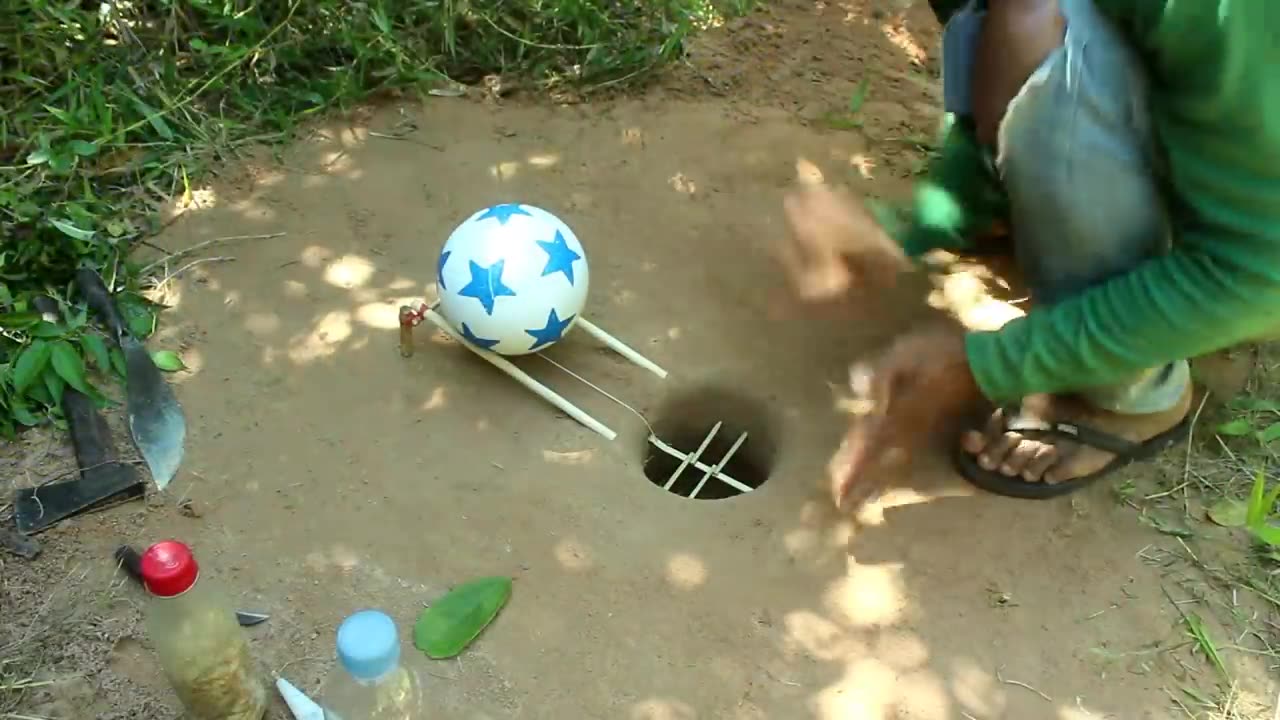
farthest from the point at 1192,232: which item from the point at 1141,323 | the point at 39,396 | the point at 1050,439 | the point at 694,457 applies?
the point at 39,396

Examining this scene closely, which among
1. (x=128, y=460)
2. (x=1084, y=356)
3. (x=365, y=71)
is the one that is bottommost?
(x=128, y=460)

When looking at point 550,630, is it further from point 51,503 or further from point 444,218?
point 444,218

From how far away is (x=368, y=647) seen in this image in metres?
1.54

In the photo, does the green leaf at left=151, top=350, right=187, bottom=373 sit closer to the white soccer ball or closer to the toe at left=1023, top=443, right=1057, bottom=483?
the white soccer ball

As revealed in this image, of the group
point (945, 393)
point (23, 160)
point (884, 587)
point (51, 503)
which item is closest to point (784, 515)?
point (884, 587)

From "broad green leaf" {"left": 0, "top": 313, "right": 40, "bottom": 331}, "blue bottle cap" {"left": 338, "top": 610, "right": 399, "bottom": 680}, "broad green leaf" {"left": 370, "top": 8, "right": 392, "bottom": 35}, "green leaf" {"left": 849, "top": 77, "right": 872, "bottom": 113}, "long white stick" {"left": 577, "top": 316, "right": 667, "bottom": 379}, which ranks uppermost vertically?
"blue bottle cap" {"left": 338, "top": 610, "right": 399, "bottom": 680}

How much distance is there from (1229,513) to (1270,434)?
10.8 inches

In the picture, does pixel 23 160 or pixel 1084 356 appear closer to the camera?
pixel 1084 356

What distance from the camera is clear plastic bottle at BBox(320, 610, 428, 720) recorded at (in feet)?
5.06

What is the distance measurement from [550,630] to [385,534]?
0.42 metres

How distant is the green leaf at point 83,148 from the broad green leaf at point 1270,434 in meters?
3.01

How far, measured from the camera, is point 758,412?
2562mm

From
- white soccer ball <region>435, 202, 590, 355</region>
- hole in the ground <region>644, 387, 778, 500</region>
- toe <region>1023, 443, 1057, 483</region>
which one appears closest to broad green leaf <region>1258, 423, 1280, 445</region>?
toe <region>1023, 443, 1057, 483</region>

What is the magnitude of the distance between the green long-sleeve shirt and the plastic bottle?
1427 mm
